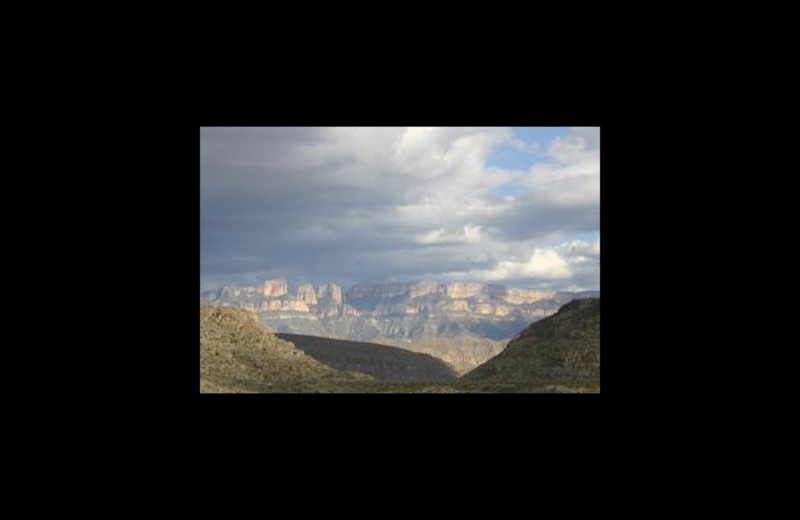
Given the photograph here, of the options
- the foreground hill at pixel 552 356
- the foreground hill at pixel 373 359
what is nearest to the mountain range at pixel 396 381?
the foreground hill at pixel 552 356

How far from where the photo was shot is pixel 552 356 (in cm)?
3809

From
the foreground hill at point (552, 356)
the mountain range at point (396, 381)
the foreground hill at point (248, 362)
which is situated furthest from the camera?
→ the foreground hill at point (552, 356)

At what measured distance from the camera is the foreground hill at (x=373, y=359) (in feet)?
317

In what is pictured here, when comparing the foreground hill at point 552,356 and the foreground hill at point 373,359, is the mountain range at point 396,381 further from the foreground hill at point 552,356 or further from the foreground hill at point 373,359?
the foreground hill at point 373,359

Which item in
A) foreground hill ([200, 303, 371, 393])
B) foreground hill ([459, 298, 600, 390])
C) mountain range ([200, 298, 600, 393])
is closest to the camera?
mountain range ([200, 298, 600, 393])

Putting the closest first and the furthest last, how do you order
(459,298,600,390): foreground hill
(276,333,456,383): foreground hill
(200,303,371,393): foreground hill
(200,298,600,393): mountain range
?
(200,298,600,393): mountain range, (200,303,371,393): foreground hill, (459,298,600,390): foreground hill, (276,333,456,383): foreground hill

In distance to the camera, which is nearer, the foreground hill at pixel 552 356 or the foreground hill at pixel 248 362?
the foreground hill at pixel 248 362

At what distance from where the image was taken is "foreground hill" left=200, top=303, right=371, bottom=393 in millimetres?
33469

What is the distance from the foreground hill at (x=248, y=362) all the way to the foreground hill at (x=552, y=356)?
7371 mm

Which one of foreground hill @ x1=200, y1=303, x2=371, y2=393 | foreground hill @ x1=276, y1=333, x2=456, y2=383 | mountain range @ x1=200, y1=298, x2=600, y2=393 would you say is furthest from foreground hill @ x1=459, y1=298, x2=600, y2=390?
foreground hill @ x1=276, y1=333, x2=456, y2=383

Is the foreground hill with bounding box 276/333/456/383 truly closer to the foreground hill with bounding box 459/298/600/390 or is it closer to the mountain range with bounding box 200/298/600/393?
the mountain range with bounding box 200/298/600/393

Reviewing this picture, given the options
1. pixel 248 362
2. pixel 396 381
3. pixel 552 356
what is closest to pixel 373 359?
pixel 396 381

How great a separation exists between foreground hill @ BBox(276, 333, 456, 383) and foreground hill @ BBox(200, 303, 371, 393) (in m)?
43.1

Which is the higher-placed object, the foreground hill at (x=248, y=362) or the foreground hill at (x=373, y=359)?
the foreground hill at (x=248, y=362)
